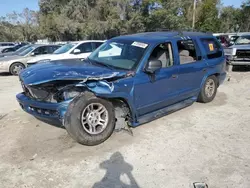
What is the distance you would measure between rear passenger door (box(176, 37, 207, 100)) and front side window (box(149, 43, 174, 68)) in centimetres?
21

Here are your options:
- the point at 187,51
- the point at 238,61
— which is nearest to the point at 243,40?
the point at 238,61

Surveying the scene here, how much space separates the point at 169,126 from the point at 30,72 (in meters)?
2.77

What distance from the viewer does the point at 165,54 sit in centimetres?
→ 493

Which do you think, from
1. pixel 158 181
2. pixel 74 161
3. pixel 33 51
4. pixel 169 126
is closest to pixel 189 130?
pixel 169 126

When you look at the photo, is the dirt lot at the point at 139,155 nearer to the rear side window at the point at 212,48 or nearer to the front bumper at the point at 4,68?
the rear side window at the point at 212,48

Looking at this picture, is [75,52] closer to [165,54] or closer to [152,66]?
[165,54]

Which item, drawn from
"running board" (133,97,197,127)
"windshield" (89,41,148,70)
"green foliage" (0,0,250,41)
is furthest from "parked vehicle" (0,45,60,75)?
"green foliage" (0,0,250,41)

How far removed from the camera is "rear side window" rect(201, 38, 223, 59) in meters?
5.91

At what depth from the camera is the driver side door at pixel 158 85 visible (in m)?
4.32

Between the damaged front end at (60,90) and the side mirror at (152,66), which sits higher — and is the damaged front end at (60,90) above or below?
below

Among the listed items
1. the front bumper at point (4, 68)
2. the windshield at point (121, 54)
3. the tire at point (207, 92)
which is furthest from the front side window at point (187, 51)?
the front bumper at point (4, 68)

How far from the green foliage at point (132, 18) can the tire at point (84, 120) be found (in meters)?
29.9

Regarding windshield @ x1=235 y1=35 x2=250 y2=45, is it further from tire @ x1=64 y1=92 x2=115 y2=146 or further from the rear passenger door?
tire @ x1=64 y1=92 x2=115 y2=146

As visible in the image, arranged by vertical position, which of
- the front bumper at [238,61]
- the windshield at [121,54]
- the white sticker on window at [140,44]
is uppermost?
the white sticker on window at [140,44]
